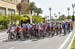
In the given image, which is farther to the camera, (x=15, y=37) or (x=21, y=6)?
(x=21, y=6)

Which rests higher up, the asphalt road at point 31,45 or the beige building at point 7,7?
the beige building at point 7,7

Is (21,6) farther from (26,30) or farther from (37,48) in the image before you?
(37,48)

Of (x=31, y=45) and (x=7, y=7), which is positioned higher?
(x=7, y=7)

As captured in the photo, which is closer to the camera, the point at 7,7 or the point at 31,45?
the point at 31,45

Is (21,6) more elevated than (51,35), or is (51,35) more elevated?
(21,6)

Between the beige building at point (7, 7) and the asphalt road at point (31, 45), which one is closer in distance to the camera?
the asphalt road at point (31, 45)

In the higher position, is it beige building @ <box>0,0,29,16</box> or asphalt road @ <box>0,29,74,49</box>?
beige building @ <box>0,0,29,16</box>

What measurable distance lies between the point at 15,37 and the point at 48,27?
23.6 ft

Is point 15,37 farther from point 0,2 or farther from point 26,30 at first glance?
point 0,2

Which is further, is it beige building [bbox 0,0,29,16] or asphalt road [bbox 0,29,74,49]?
beige building [bbox 0,0,29,16]

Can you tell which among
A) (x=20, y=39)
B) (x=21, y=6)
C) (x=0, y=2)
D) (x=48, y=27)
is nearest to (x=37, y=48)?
(x=20, y=39)

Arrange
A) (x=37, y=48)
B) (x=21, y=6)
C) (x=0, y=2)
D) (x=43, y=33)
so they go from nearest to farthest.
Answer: (x=37, y=48) → (x=43, y=33) → (x=0, y=2) → (x=21, y=6)

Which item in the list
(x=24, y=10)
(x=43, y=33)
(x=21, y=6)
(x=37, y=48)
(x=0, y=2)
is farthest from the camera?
(x=24, y=10)

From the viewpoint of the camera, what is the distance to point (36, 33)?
1319 inches
